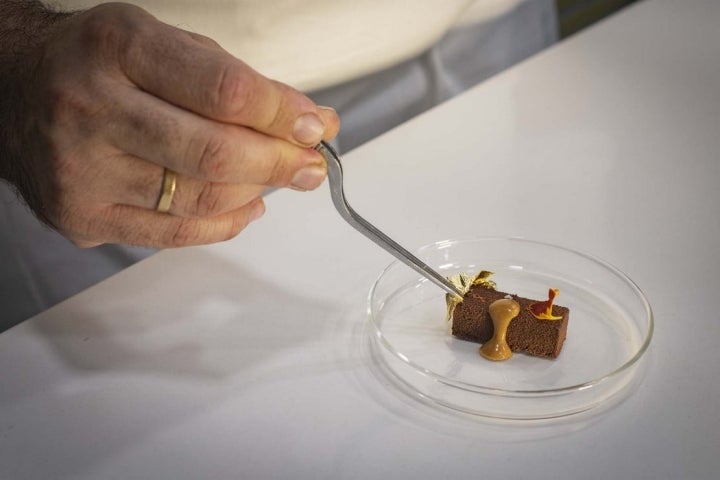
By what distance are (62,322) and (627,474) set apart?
542 mm

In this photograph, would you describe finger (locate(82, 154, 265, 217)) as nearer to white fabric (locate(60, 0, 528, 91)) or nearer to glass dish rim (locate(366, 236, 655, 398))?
glass dish rim (locate(366, 236, 655, 398))

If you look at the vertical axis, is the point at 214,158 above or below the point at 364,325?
above

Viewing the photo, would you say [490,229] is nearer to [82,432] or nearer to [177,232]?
[177,232]

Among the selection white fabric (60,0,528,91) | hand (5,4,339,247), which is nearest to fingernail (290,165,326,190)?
hand (5,4,339,247)

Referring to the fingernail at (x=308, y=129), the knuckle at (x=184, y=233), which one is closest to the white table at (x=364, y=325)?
the knuckle at (x=184, y=233)

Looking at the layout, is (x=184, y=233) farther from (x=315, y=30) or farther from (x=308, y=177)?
(x=315, y=30)

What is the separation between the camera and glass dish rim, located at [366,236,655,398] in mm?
746

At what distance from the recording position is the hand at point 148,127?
0.71m

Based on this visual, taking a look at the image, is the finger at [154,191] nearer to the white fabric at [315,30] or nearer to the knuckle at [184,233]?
the knuckle at [184,233]

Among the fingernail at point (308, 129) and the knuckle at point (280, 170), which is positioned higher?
the fingernail at point (308, 129)

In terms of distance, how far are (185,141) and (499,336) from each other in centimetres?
33

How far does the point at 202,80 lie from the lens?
2.30ft

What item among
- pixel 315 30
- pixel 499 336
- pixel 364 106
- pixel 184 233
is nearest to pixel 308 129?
pixel 184 233

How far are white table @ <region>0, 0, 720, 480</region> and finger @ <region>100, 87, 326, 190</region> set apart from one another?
0.20 meters
